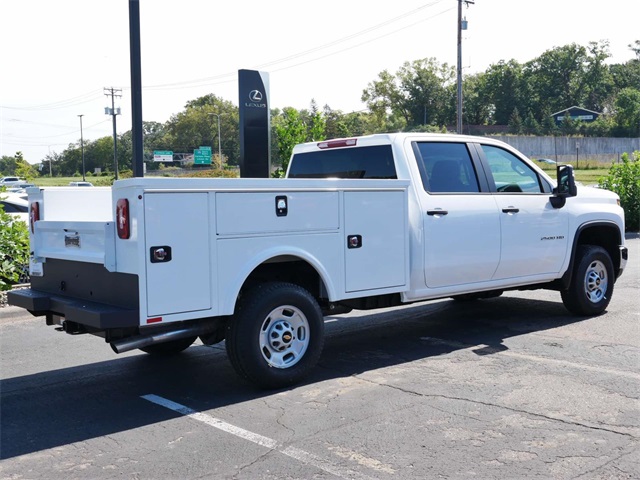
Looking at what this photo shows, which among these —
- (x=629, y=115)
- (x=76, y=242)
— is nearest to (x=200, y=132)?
(x=629, y=115)

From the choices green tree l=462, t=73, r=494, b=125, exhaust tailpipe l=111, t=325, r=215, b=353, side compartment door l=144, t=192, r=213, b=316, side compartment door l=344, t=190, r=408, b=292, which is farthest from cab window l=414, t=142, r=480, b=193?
green tree l=462, t=73, r=494, b=125

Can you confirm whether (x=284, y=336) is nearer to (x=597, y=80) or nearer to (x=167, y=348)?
(x=167, y=348)

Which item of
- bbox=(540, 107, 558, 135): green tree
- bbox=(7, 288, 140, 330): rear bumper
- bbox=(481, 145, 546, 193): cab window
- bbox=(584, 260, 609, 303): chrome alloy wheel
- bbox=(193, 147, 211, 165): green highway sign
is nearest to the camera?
bbox=(7, 288, 140, 330): rear bumper

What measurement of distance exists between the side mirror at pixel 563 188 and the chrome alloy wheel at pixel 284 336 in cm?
368

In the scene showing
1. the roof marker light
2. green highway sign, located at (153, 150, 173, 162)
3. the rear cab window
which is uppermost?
green highway sign, located at (153, 150, 173, 162)

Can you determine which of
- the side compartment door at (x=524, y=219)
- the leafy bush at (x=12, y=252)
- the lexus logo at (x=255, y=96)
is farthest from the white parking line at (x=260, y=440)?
the lexus logo at (x=255, y=96)

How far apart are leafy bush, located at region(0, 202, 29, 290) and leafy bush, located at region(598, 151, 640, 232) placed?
15.2 metres

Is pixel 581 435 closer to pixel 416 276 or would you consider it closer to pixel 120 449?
pixel 416 276

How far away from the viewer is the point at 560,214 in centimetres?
812

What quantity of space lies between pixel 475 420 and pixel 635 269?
362 inches

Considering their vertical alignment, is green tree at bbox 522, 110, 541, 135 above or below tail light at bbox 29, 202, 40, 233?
above

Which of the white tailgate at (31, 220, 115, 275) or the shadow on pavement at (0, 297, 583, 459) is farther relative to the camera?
the white tailgate at (31, 220, 115, 275)

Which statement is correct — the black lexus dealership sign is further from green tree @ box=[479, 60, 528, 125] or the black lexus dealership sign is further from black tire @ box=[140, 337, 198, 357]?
green tree @ box=[479, 60, 528, 125]

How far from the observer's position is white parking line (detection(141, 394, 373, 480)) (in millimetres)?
4234
